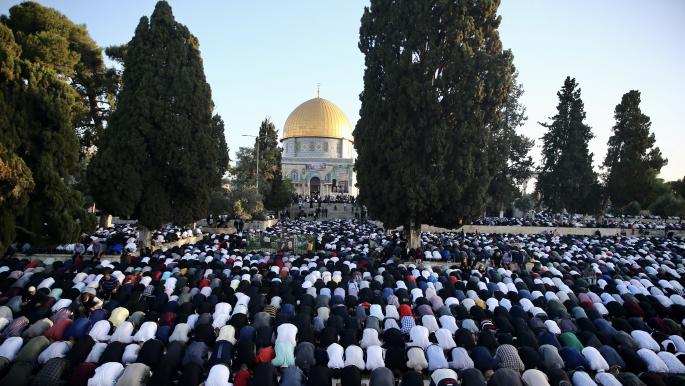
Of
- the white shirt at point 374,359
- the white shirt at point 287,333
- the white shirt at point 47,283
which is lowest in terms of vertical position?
the white shirt at point 374,359

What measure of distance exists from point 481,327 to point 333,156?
161 feet

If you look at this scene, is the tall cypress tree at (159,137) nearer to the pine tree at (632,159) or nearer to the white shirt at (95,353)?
the white shirt at (95,353)

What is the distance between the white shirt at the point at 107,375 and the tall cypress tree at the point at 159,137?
37.5 feet

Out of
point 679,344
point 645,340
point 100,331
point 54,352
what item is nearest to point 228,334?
point 100,331

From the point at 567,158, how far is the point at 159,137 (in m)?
26.9

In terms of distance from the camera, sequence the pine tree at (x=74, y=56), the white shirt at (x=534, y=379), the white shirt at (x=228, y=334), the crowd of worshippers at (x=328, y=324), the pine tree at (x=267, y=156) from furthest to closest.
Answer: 1. the pine tree at (x=267, y=156)
2. the pine tree at (x=74, y=56)
3. the white shirt at (x=228, y=334)
4. the crowd of worshippers at (x=328, y=324)
5. the white shirt at (x=534, y=379)

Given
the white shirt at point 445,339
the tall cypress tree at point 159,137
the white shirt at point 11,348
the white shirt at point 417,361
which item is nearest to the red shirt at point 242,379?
the white shirt at point 417,361

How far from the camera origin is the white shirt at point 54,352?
22.6 feet

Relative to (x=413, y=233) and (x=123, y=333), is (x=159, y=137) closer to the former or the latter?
(x=123, y=333)

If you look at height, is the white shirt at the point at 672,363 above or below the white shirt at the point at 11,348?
below

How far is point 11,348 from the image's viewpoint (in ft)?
23.0

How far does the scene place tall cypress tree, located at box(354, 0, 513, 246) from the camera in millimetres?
16697

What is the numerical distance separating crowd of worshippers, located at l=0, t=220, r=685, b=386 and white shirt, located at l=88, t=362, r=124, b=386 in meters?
0.02

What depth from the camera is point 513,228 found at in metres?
29.3
